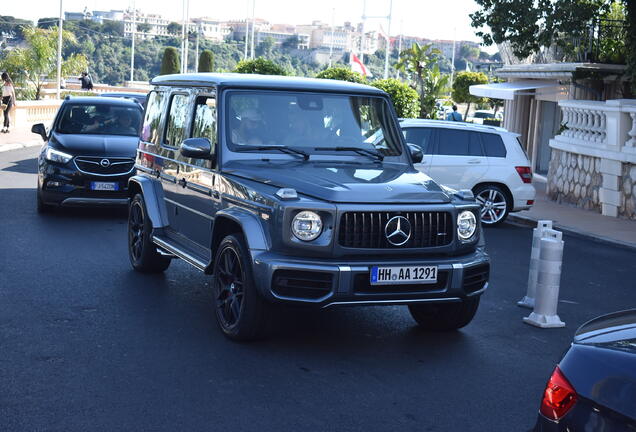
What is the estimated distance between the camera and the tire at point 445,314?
7.73 m

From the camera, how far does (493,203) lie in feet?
54.4

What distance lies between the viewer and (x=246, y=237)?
7012 millimetres

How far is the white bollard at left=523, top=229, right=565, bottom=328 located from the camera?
27.5 ft

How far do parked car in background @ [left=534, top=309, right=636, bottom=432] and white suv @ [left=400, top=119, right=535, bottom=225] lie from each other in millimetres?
12785

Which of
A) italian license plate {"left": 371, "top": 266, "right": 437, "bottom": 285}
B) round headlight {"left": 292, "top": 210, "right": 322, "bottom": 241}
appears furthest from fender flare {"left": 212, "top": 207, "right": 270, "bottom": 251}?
italian license plate {"left": 371, "top": 266, "right": 437, "bottom": 285}

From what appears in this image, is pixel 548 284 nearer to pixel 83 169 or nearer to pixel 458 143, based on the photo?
pixel 83 169

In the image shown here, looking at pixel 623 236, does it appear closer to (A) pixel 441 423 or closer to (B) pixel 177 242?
(B) pixel 177 242

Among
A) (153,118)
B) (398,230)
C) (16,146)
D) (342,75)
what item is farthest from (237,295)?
(342,75)

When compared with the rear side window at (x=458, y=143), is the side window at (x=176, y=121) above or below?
above

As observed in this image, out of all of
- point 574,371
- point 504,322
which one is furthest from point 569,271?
point 574,371

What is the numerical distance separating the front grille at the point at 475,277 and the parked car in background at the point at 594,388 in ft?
11.8

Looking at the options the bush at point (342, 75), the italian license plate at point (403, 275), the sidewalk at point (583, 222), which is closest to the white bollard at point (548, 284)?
the italian license plate at point (403, 275)

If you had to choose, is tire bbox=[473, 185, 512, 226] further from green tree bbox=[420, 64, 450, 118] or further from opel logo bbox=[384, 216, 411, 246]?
green tree bbox=[420, 64, 450, 118]

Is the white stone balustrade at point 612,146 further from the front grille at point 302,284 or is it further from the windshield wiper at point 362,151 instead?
the front grille at point 302,284
